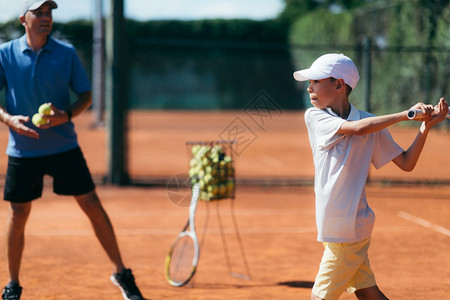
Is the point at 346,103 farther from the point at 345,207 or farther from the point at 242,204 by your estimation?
the point at 242,204

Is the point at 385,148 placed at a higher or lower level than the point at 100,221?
higher

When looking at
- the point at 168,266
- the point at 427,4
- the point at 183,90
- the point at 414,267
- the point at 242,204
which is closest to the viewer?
the point at 168,266

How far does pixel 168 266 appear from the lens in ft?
14.9

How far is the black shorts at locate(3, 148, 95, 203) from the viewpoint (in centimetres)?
399

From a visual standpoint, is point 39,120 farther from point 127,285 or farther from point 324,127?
point 324,127

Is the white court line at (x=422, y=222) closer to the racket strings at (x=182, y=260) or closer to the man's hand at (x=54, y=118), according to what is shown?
the racket strings at (x=182, y=260)

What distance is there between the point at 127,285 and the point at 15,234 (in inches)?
31.7

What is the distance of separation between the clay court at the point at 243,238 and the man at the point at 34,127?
0.59m

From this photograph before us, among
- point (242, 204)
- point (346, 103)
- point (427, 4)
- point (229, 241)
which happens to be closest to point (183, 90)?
point (427, 4)

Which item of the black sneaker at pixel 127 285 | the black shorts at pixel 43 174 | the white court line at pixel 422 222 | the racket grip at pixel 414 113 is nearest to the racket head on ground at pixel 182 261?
the black sneaker at pixel 127 285

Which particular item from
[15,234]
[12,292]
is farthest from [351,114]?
[12,292]

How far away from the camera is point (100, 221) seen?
419cm

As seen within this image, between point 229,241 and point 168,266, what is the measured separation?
1.64m

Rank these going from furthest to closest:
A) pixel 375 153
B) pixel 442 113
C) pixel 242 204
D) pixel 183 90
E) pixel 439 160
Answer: pixel 183 90 < pixel 439 160 < pixel 242 204 < pixel 375 153 < pixel 442 113
